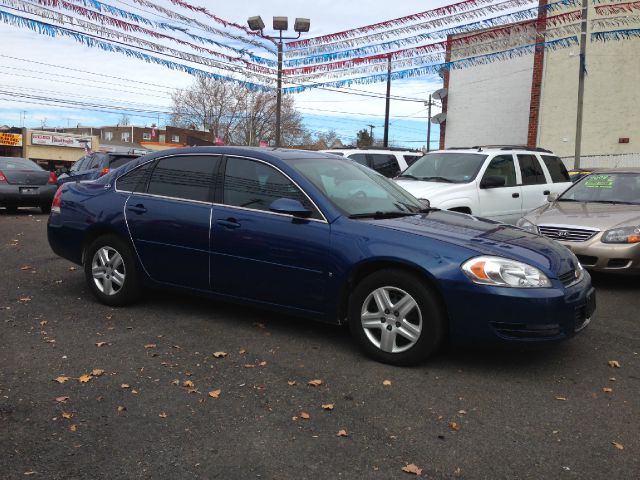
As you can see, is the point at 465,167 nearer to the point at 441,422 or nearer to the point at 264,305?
the point at 264,305

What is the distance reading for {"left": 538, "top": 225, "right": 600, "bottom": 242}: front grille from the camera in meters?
6.88

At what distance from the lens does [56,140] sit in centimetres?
5400

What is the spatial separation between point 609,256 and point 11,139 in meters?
53.7

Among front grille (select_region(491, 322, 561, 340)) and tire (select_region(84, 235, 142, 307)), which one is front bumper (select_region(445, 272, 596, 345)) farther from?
tire (select_region(84, 235, 142, 307))

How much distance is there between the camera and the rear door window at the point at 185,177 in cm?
522

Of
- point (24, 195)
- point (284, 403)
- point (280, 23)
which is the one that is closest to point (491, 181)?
point (284, 403)

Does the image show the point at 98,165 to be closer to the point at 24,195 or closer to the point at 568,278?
the point at 24,195

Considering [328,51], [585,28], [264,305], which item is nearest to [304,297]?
[264,305]

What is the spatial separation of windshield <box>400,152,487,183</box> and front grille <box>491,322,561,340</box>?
17.2 ft

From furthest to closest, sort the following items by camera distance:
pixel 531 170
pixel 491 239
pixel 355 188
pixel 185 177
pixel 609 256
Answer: pixel 531 170 < pixel 609 256 < pixel 185 177 < pixel 355 188 < pixel 491 239

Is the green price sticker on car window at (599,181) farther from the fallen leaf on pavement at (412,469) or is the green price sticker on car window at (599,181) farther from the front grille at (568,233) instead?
the fallen leaf on pavement at (412,469)

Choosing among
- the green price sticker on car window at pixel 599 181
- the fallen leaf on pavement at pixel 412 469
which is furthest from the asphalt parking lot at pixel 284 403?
the green price sticker on car window at pixel 599 181

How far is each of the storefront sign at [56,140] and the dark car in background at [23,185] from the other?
4000 centimetres

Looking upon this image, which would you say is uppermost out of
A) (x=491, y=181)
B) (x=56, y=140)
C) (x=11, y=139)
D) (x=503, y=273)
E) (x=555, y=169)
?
(x=56, y=140)
